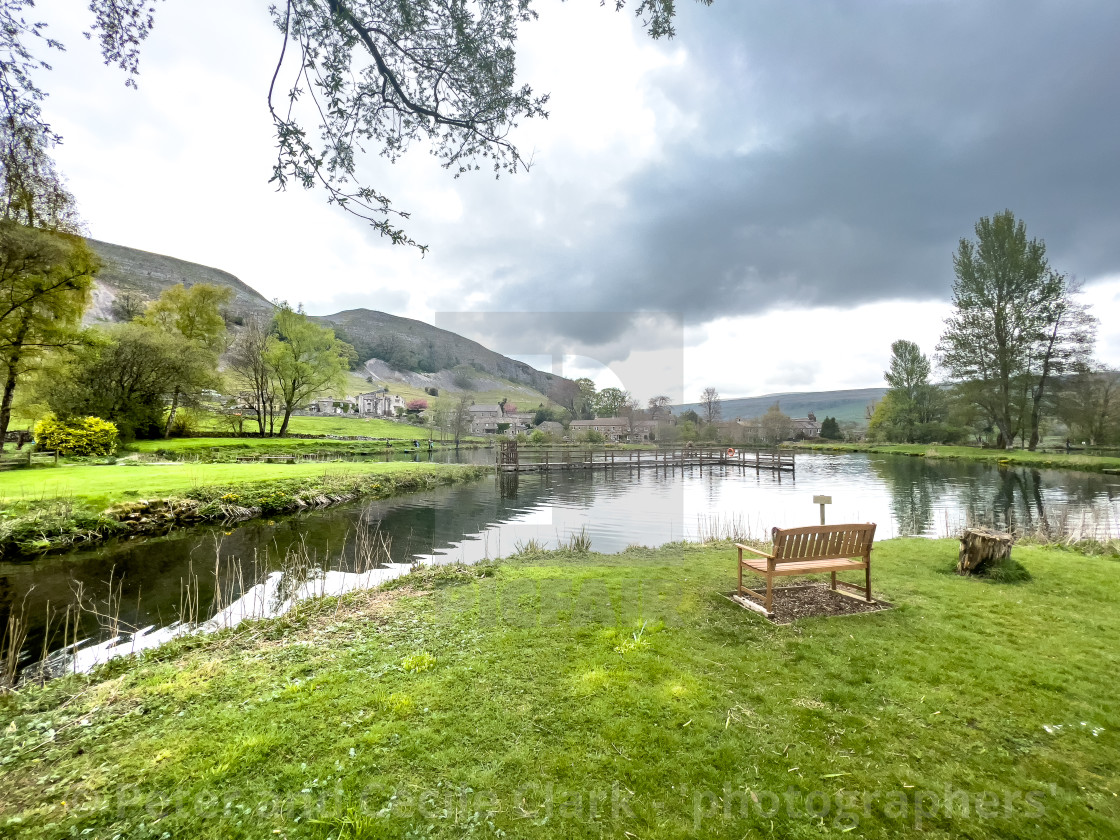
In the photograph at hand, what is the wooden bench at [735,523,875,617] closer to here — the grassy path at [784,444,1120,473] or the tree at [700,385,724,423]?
the grassy path at [784,444,1120,473]

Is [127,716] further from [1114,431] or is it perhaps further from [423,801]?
[1114,431]

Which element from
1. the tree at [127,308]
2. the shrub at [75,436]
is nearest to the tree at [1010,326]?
the shrub at [75,436]

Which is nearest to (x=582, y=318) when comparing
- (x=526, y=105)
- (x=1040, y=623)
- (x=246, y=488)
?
(x=526, y=105)

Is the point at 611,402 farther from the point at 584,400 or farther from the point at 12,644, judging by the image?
the point at 12,644

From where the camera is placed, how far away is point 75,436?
70.3ft

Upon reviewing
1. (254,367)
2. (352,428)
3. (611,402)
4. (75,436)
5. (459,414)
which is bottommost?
(75,436)

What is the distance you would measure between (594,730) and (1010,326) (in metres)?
54.5

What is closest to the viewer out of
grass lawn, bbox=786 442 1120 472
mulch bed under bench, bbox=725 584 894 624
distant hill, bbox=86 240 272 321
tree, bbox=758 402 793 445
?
mulch bed under bench, bbox=725 584 894 624

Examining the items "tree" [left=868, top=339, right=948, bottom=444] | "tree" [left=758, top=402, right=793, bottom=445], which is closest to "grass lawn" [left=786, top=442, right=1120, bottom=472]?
"tree" [left=868, top=339, right=948, bottom=444]

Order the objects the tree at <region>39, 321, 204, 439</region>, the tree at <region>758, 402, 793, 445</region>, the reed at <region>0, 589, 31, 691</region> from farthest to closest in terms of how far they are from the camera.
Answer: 1. the tree at <region>758, 402, 793, 445</region>
2. the tree at <region>39, 321, 204, 439</region>
3. the reed at <region>0, 589, 31, 691</region>

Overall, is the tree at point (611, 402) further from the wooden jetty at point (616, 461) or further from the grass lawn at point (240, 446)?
the grass lawn at point (240, 446)

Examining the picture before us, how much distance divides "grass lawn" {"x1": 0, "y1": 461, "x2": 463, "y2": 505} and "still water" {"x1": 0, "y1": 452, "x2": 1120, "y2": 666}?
2.99 meters

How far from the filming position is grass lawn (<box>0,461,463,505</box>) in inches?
503

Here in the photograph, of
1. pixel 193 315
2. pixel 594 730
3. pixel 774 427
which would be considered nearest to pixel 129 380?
pixel 193 315
